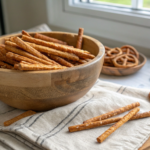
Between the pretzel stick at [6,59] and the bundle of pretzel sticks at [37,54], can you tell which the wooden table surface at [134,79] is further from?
the pretzel stick at [6,59]

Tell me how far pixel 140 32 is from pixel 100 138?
0.69 metres

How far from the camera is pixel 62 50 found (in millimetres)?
686

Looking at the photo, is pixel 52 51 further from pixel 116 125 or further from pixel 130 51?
pixel 130 51

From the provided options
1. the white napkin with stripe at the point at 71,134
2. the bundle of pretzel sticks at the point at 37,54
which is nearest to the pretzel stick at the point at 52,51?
the bundle of pretzel sticks at the point at 37,54

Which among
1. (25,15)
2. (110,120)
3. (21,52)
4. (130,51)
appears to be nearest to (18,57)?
(21,52)

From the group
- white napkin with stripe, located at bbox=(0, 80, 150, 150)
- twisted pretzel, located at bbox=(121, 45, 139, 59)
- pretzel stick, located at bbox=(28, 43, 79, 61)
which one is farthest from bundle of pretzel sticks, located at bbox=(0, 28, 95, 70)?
twisted pretzel, located at bbox=(121, 45, 139, 59)

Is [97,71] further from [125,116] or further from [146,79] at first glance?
[146,79]

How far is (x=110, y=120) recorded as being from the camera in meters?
0.59

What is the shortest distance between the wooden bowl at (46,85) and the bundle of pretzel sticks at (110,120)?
83 millimetres

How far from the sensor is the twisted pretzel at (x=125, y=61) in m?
0.87

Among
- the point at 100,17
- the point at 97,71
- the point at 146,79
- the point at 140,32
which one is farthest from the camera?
the point at 100,17

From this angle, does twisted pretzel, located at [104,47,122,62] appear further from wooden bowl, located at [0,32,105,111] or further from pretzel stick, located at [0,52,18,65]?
pretzel stick, located at [0,52,18,65]

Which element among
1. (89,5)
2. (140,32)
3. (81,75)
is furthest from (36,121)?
(89,5)

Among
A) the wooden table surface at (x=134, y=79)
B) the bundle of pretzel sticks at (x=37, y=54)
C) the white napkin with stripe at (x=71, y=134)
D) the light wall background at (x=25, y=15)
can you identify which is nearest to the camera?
the white napkin with stripe at (x=71, y=134)
